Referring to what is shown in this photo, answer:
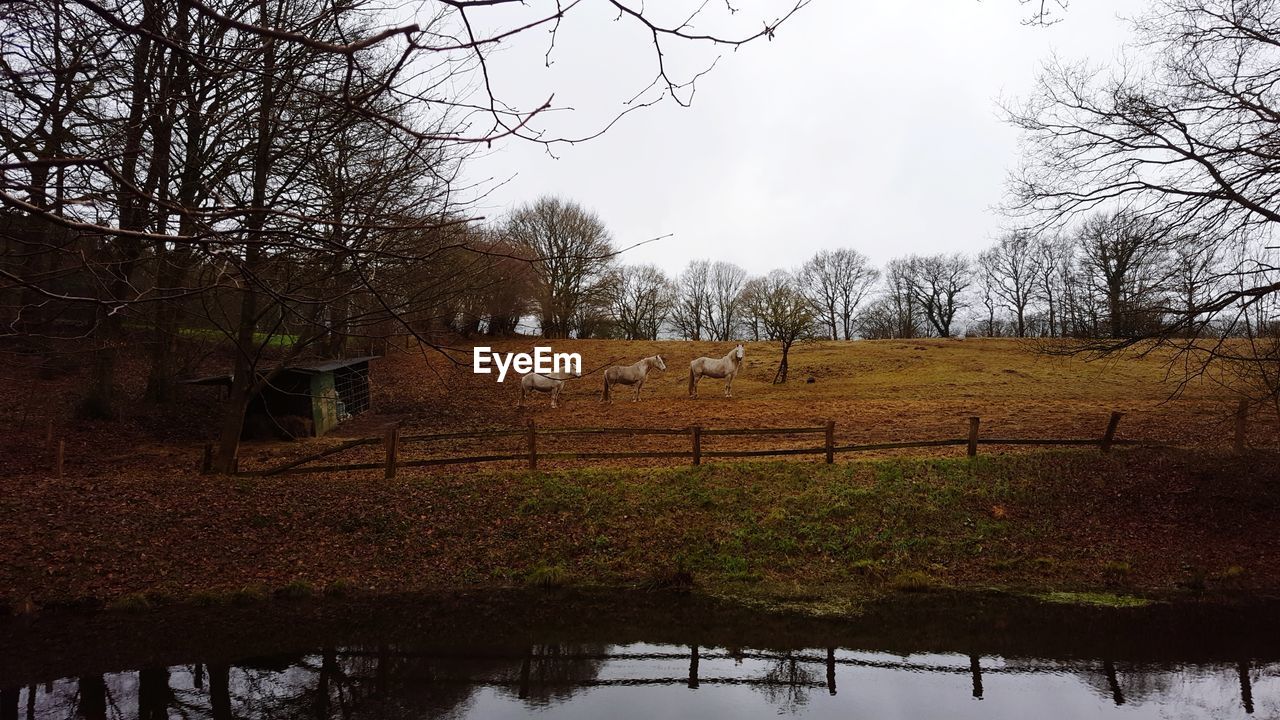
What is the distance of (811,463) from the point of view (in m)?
13.4

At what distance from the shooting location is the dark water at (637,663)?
6211mm

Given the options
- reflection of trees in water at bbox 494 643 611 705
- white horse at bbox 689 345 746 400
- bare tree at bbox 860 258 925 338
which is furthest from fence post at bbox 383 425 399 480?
bare tree at bbox 860 258 925 338

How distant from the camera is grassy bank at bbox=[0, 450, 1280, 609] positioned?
9359 millimetres

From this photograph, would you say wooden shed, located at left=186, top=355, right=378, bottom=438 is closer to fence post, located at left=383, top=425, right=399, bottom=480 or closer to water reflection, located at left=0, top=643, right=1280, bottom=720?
fence post, located at left=383, top=425, right=399, bottom=480

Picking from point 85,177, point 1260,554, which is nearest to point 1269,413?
point 1260,554

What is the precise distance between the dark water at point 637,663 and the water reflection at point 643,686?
2 cm

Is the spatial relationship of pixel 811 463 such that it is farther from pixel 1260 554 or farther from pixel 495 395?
pixel 495 395

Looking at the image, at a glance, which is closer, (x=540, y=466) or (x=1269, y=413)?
(x=540, y=466)

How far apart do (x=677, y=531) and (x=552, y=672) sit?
14.3ft

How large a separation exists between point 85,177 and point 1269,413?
75.6ft

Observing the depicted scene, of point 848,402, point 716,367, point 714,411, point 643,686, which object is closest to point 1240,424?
point 848,402

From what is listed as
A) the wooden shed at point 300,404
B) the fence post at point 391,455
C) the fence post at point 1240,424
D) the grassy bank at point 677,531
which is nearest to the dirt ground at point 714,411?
the fence post at point 1240,424

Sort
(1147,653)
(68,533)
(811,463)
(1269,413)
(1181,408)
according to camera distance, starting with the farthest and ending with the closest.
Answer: (1181,408) → (1269,413) → (811,463) → (68,533) → (1147,653)

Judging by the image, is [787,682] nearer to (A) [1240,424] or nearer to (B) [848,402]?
(A) [1240,424]
